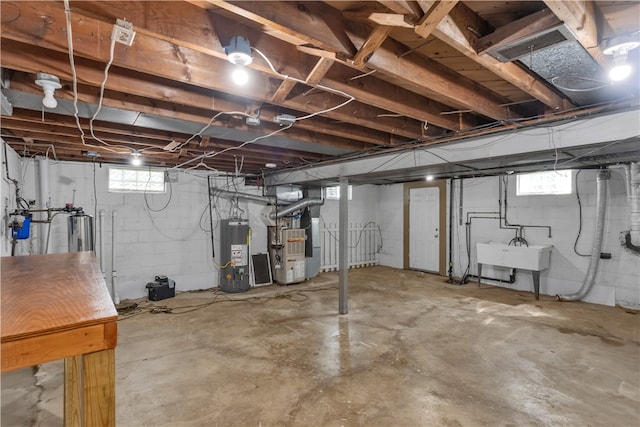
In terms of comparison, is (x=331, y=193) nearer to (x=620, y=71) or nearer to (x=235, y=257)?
(x=235, y=257)

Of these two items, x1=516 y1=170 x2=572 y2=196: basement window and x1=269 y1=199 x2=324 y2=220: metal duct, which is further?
x1=269 y1=199 x2=324 y2=220: metal duct

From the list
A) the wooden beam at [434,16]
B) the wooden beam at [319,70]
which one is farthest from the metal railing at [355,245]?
the wooden beam at [434,16]

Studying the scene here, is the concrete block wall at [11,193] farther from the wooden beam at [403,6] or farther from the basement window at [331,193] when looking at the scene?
the basement window at [331,193]

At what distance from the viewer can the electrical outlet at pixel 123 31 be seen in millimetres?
1255

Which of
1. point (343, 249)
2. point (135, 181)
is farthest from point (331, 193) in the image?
point (135, 181)

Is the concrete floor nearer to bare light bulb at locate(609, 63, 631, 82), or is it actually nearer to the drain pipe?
the drain pipe

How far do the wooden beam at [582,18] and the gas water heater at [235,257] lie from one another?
191 inches

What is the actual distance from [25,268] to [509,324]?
462cm

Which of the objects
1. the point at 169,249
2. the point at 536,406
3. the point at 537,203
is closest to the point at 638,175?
the point at 537,203

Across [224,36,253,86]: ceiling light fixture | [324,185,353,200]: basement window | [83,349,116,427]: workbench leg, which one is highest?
[224,36,253,86]: ceiling light fixture

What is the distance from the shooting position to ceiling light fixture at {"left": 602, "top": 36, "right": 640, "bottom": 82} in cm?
136

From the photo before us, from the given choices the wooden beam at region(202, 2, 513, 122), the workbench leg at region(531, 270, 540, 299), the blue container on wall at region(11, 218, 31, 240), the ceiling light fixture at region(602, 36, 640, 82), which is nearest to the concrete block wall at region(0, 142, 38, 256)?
the blue container on wall at region(11, 218, 31, 240)

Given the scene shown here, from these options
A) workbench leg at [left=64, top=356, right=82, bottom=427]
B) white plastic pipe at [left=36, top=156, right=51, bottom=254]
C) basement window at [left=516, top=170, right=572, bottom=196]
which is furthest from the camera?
basement window at [left=516, top=170, right=572, bottom=196]

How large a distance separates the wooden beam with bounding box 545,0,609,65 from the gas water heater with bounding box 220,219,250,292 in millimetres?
4844
